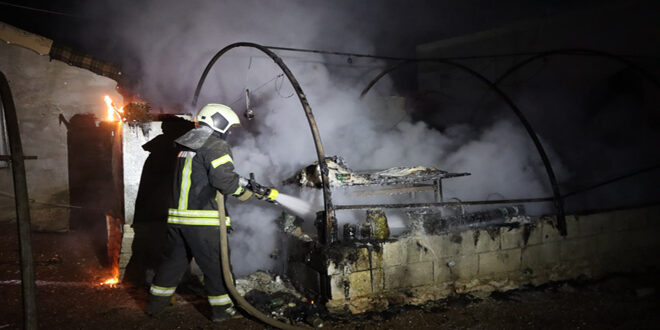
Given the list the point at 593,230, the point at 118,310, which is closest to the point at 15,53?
the point at 118,310

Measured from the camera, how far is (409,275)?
5668mm

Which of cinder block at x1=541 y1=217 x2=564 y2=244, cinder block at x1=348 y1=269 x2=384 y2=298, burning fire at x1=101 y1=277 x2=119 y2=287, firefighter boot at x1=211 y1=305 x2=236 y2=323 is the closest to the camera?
firefighter boot at x1=211 y1=305 x2=236 y2=323

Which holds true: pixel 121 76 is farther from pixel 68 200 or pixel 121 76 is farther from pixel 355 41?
pixel 355 41

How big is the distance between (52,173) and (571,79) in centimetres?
1615

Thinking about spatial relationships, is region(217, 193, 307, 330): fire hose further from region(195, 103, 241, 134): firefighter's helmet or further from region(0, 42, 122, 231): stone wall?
region(0, 42, 122, 231): stone wall

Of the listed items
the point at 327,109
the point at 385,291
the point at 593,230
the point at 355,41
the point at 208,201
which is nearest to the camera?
the point at 208,201

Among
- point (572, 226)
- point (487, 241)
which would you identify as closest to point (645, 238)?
point (572, 226)

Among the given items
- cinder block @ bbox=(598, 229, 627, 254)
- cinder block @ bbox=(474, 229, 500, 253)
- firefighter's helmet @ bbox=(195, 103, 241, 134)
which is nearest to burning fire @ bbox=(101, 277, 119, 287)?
firefighter's helmet @ bbox=(195, 103, 241, 134)

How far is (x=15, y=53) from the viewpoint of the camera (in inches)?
398

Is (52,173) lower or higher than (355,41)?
lower

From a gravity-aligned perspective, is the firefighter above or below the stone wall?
below

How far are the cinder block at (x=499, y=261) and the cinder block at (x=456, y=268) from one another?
0.46 feet

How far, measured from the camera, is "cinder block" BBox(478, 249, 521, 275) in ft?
20.4

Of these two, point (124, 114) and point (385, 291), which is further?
point (124, 114)
